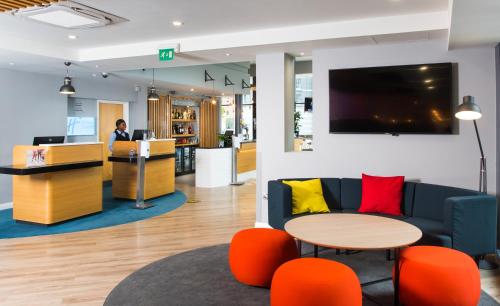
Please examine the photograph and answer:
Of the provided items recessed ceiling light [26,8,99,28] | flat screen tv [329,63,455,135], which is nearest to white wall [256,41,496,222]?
flat screen tv [329,63,455,135]

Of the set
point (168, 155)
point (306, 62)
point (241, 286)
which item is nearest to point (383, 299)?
point (241, 286)

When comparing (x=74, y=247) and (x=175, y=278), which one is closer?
(x=175, y=278)

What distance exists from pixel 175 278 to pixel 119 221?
2779mm

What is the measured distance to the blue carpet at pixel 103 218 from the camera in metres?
5.74

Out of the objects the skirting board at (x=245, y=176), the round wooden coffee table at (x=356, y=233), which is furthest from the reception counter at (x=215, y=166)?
the round wooden coffee table at (x=356, y=233)

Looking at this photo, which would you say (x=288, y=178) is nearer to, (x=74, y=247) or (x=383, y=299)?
(x=383, y=299)

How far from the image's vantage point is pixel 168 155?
8.55m

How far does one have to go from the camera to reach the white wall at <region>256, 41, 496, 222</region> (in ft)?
16.1

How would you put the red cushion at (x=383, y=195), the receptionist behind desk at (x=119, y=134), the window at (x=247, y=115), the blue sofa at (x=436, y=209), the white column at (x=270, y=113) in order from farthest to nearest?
the window at (x=247, y=115)
the receptionist behind desk at (x=119, y=134)
the white column at (x=270, y=113)
the red cushion at (x=383, y=195)
the blue sofa at (x=436, y=209)

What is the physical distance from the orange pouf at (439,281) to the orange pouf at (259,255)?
1033 millimetres

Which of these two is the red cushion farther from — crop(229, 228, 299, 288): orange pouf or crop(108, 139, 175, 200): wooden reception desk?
crop(108, 139, 175, 200): wooden reception desk

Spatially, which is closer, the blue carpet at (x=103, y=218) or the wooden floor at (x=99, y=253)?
the wooden floor at (x=99, y=253)

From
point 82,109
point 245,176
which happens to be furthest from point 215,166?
point 82,109

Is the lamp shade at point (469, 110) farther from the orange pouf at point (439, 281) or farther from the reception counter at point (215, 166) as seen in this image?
the reception counter at point (215, 166)
